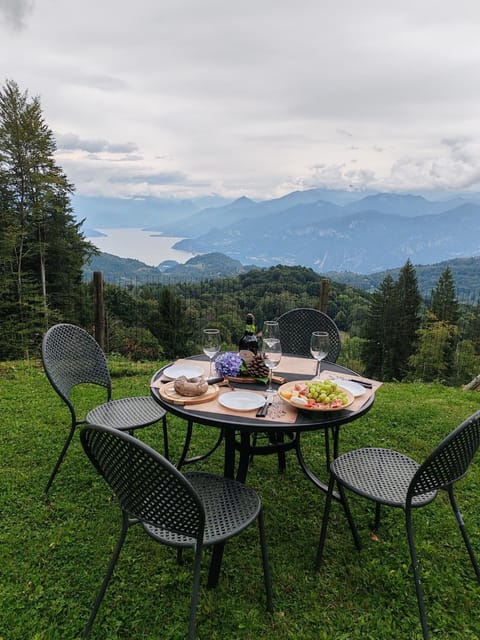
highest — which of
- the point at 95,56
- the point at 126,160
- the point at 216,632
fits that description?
the point at 126,160

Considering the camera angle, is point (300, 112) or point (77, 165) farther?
point (77, 165)

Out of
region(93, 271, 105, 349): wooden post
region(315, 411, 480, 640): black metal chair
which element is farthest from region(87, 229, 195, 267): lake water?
region(315, 411, 480, 640): black metal chair

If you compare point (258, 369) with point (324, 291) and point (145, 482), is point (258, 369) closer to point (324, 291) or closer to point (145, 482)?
point (145, 482)

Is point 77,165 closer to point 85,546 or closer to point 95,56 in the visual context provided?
point 95,56

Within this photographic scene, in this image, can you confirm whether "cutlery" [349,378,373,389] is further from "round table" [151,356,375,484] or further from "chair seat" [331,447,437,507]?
"chair seat" [331,447,437,507]

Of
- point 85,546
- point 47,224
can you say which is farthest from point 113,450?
point 47,224

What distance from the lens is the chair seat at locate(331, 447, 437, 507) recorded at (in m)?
1.63

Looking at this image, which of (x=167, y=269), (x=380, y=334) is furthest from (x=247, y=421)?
(x=167, y=269)

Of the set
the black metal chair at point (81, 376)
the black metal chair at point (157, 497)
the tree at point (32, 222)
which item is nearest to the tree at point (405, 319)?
the tree at point (32, 222)

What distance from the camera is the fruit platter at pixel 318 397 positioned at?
5.35 ft

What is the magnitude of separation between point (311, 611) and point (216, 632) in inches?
16.1

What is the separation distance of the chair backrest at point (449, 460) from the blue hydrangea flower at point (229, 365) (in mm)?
937

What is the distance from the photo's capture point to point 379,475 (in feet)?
5.98

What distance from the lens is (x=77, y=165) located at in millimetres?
14594
